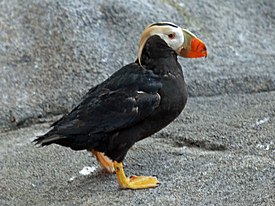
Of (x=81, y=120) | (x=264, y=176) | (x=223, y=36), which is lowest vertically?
(x=223, y=36)

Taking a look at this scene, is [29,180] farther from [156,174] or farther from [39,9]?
[39,9]

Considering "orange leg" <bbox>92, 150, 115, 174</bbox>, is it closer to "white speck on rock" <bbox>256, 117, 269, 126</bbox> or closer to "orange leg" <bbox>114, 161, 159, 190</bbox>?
"orange leg" <bbox>114, 161, 159, 190</bbox>

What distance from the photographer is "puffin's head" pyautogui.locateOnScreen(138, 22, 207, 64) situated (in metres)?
3.33

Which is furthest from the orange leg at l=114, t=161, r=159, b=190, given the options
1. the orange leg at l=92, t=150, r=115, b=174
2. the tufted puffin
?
the orange leg at l=92, t=150, r=115, b=174

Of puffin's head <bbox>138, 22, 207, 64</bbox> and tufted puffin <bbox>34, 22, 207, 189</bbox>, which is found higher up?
puffin's head <bbox>138, 22, 207, 64</bbox>

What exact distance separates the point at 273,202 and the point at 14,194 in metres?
1.31

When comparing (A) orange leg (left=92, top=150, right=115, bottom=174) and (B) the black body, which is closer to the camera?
(B) the black body

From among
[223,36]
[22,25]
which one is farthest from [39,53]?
[223,36]

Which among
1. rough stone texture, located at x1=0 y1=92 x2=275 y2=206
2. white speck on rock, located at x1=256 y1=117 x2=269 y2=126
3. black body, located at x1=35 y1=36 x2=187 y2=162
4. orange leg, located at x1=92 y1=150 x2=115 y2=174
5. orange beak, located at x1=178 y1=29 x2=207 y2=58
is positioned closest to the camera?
rough stone texture, located at x1=0 y1=92 x2=275 y2=206

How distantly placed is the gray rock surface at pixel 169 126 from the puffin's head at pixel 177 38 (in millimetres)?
588

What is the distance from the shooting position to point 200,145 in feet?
12.7

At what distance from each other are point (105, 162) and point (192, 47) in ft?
2.44

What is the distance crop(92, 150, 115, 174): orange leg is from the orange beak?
68cm

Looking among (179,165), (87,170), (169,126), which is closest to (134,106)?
(179,165)
